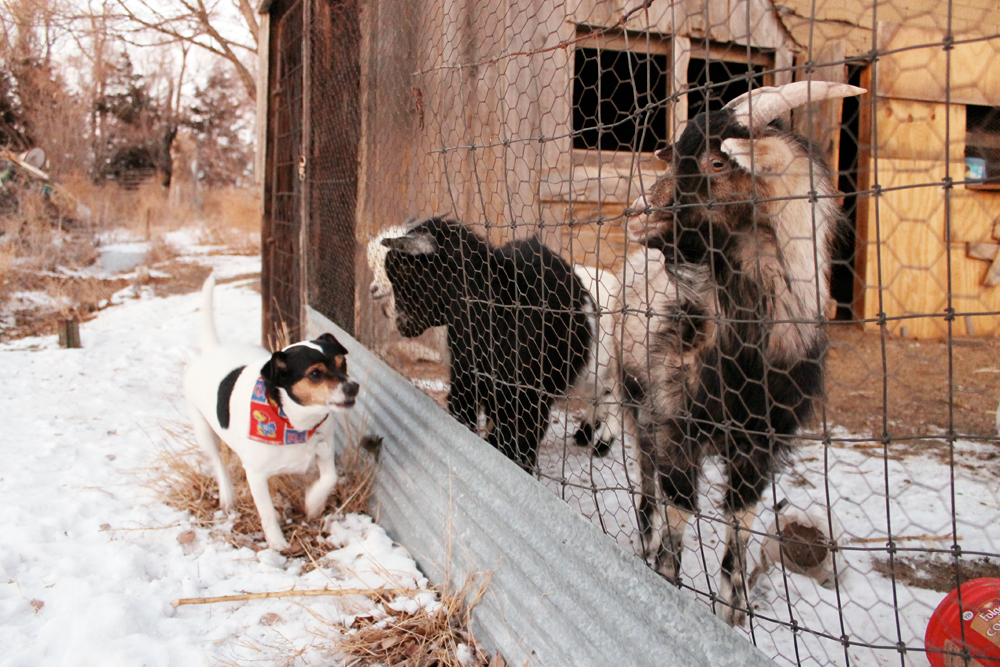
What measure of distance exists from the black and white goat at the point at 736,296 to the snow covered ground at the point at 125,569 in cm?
118

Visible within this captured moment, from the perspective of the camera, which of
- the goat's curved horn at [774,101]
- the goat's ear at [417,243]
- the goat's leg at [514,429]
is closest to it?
the goat's curved horn at [774,101]

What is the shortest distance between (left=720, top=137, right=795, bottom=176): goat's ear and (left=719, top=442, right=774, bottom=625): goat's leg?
88 cm

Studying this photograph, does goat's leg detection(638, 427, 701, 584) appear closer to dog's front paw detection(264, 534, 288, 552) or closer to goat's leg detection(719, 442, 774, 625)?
goat's leg detection(719, 442, 774, 625)

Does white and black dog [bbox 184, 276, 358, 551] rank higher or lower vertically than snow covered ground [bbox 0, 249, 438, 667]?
higher

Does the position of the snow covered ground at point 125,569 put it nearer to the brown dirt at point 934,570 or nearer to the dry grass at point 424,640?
the dry grass at point 424,640

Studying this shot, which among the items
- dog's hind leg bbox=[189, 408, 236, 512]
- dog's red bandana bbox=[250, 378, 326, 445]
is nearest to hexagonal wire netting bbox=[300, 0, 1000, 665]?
dog's red bandana bbox=[250, 378, 326, 445]

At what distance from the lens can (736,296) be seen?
211 centimetres

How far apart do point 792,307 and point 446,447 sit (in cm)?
144

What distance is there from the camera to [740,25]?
603 centimetres

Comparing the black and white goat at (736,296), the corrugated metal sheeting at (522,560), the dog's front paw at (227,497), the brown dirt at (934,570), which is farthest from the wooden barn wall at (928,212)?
the dog's front paw at (227,497)

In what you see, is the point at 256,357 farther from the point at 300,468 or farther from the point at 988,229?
the point at 988,229

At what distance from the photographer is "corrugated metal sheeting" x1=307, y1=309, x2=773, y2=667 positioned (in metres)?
1.65

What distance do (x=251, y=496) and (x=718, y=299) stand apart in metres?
2.72

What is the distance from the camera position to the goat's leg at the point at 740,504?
2.29 metres
